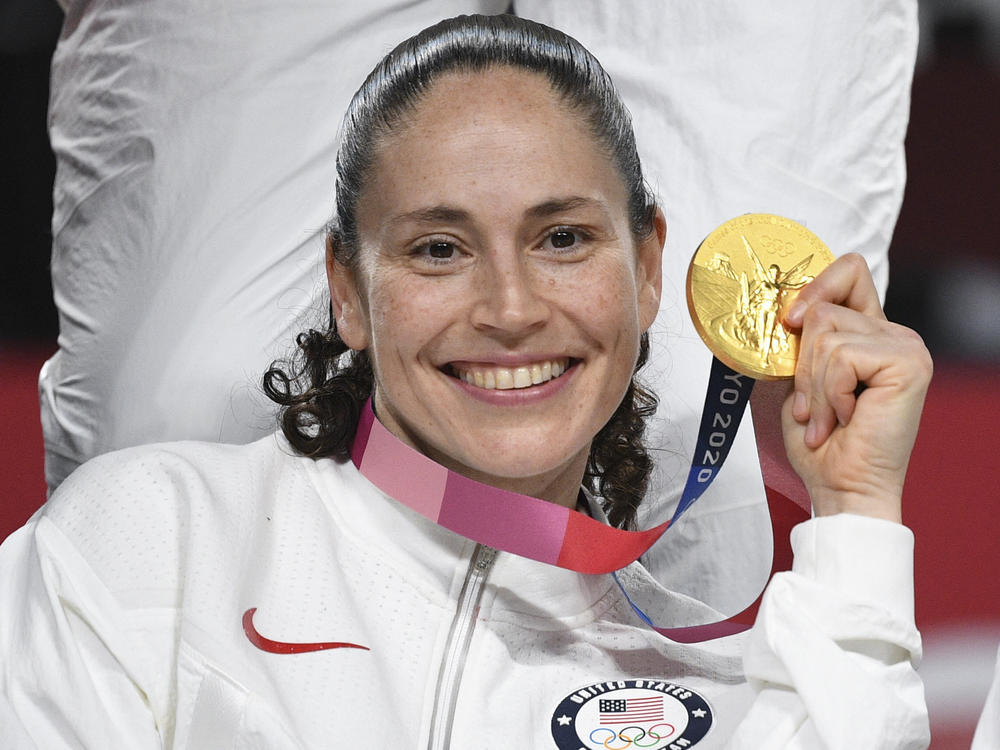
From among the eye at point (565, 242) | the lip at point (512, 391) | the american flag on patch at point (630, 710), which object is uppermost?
the eye at point (565, 242)

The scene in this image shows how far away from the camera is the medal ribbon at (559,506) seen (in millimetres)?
1468

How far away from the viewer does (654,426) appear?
7.09ft

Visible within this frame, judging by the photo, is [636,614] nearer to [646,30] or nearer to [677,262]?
[677,262]

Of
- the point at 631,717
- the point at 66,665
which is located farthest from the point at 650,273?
the point at 66,665

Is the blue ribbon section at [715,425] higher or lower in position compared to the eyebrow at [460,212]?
lower

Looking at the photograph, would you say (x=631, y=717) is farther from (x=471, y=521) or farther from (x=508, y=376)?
(x=508, y=376)

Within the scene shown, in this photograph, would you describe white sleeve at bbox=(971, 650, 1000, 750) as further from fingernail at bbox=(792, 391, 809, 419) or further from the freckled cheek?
the freckled cheek

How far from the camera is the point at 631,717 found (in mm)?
1452

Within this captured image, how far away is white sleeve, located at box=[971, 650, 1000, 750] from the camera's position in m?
1.17

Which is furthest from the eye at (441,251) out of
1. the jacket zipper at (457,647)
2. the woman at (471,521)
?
the jacket zipper at (457,647)

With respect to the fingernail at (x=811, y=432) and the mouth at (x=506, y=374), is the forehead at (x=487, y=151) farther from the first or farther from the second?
the fingernail at (x=811, y=432)

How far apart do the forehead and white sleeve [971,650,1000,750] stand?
664mm

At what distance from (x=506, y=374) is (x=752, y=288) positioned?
298 millimetres

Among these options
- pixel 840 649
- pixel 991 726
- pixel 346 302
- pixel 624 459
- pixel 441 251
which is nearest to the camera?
pixel 991 726
